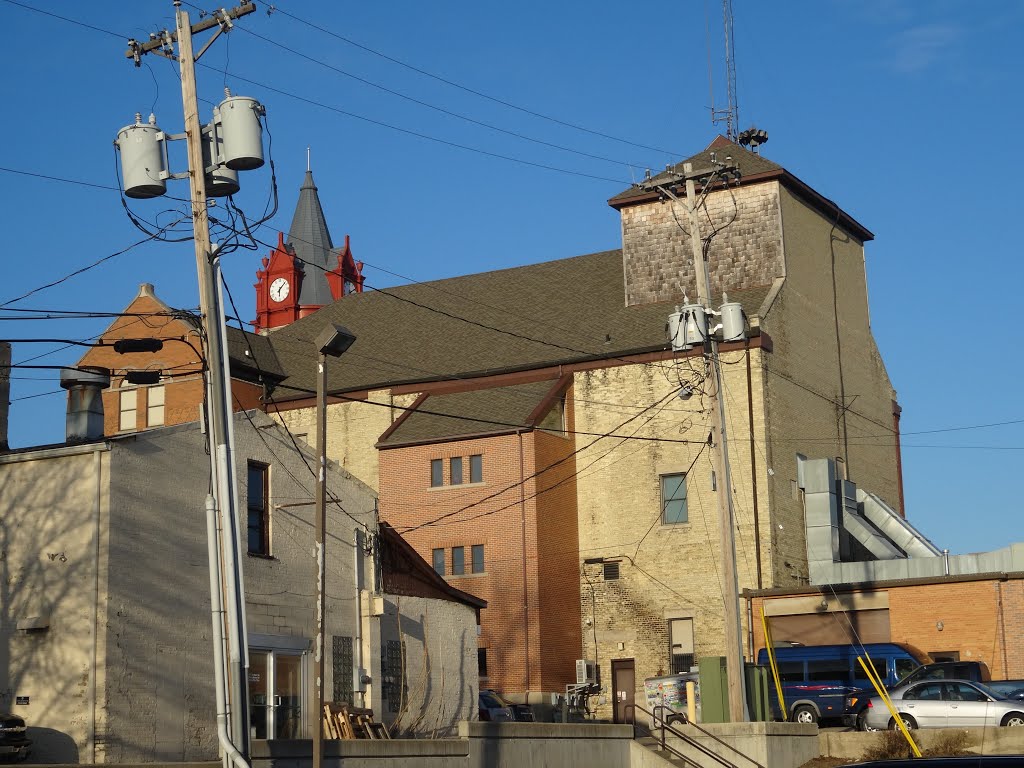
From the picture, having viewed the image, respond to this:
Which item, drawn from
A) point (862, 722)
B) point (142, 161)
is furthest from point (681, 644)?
point (142, 161)

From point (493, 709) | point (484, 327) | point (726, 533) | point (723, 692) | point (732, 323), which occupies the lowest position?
point (493, 709)

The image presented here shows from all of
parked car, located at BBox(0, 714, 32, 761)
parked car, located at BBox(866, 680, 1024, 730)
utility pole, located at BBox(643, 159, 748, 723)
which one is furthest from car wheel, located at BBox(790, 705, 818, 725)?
parked car, located at BBox(0, 714, 32, 761)

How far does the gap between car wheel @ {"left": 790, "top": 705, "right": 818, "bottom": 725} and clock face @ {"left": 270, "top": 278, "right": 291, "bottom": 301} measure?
67.3m

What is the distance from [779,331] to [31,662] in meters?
32.3

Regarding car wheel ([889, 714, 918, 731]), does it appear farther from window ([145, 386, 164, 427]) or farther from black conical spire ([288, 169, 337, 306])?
black conical spire ([288, 169, 337, 306])

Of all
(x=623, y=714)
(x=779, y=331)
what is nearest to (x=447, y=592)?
(x=623, y=714)

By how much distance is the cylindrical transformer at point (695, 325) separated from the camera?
1244 inches

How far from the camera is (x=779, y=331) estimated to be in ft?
161

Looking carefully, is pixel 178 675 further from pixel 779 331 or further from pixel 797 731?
pixel 779 331

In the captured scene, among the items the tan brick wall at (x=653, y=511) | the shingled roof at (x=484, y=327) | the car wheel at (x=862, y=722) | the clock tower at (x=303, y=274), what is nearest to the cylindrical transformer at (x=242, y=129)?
the car wheel at (x=862, y=722)

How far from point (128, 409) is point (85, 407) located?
1020 inches

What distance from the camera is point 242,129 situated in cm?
1738

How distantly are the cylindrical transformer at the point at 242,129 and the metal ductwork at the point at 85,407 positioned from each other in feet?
26.9

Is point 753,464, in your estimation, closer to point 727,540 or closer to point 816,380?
point 816,380
